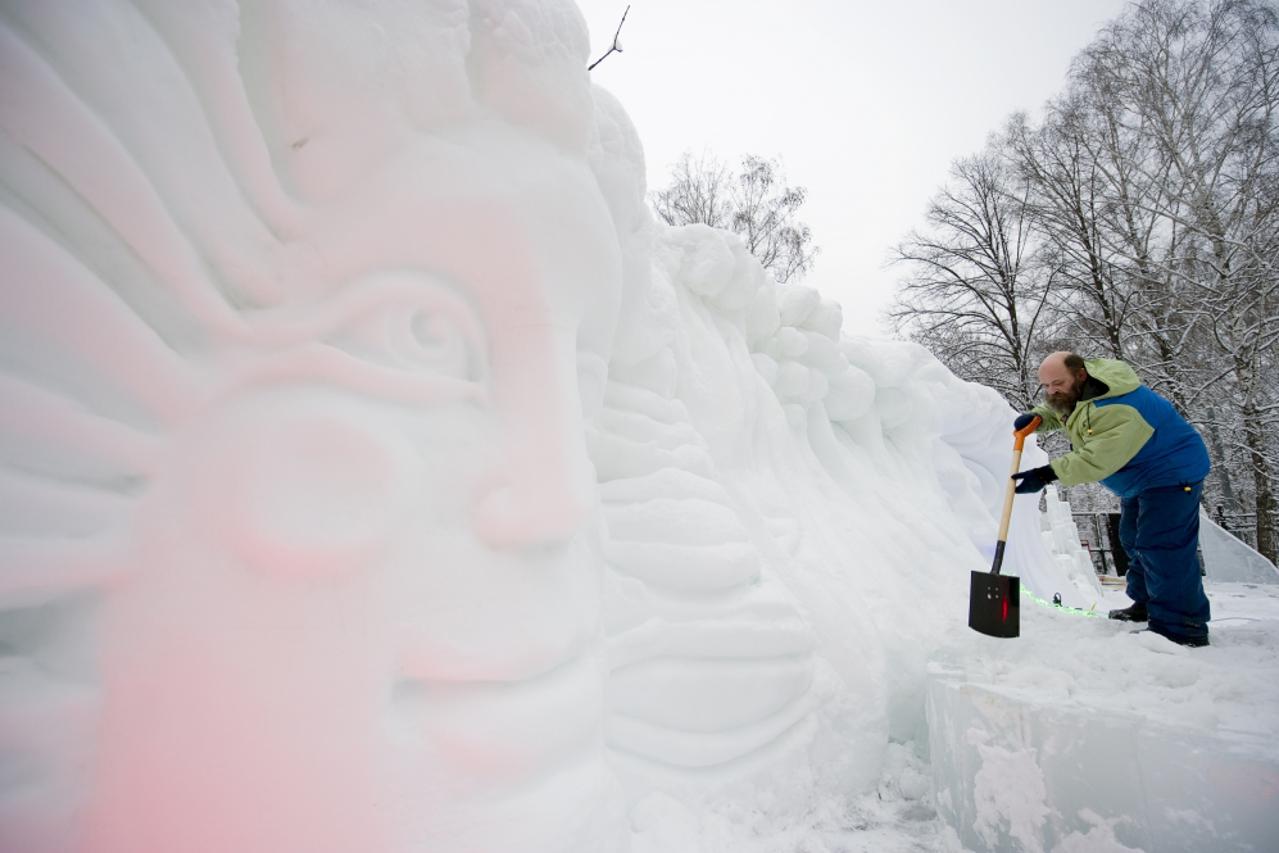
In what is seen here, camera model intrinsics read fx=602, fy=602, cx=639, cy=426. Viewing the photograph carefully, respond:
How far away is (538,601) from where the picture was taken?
116cm

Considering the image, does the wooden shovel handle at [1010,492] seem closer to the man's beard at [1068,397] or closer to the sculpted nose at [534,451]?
the man's beard at [1068,397]

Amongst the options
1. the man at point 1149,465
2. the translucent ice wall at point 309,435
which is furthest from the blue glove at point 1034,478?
the translucent ice wall at point 309,435

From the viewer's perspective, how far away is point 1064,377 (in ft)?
7.34

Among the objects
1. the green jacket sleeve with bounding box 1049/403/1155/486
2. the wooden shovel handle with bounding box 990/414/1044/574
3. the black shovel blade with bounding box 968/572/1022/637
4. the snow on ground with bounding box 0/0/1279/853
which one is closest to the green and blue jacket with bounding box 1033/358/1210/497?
the green jacket sleeve with bounding box 1049/403/1155/486

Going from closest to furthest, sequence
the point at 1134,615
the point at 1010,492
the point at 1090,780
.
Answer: the point at 1090,780
the point at 1134,615
the point at 1010,492

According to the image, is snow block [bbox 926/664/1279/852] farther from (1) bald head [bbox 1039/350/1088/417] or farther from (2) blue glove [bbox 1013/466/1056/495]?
(1) bald head [bbox 1039/350/1088/417]

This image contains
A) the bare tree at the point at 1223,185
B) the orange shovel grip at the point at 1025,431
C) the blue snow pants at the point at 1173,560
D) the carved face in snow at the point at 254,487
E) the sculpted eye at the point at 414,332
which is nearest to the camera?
the carved face in snow at the point at 254,487

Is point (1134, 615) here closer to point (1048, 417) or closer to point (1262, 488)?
point (1048, 417)

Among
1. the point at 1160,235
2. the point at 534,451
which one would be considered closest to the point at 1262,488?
the point at 1160,235

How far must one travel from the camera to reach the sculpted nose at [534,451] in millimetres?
1144

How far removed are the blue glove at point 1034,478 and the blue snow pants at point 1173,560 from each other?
288 mm

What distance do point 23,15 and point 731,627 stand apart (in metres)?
1.82

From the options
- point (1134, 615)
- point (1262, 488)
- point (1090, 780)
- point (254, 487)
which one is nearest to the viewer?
point (254, 487)

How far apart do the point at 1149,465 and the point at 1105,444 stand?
0.18m
